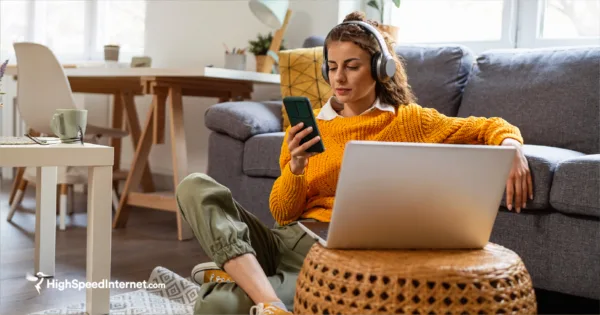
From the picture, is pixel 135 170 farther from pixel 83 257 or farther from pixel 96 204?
pixel 96 204

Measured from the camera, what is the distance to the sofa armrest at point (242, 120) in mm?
2467

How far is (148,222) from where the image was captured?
3195 mm

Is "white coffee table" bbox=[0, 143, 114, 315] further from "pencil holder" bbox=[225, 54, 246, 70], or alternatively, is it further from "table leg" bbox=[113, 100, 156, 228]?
"pencil holder" bbox=[225, 54, 246, 70]

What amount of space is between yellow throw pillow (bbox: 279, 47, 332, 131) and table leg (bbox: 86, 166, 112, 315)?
3.34 ft

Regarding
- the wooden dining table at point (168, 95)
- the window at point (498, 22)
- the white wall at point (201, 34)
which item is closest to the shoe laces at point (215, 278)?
the wooden dining table at point (168, 95)

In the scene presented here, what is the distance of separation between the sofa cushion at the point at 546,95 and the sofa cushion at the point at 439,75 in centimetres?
7

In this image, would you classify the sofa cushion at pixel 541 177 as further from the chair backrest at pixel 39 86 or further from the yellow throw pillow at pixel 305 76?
the chair backrest at pixel 39 86

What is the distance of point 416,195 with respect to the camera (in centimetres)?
104

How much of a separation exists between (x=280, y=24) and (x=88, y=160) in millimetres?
1564

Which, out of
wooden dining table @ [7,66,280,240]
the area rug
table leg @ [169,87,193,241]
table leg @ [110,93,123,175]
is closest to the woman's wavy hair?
the area rug

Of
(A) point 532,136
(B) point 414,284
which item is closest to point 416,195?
(B) point 414,284

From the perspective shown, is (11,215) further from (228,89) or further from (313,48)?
(313,48)

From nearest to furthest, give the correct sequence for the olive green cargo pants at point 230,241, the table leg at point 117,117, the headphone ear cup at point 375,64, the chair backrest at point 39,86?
the olive green cargo pants at point 230,241 → the headphone ear cup at point 375,64 → the chair backrest at point 39,86 → the table leg at point 117,117

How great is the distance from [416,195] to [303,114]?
11.7 inches
